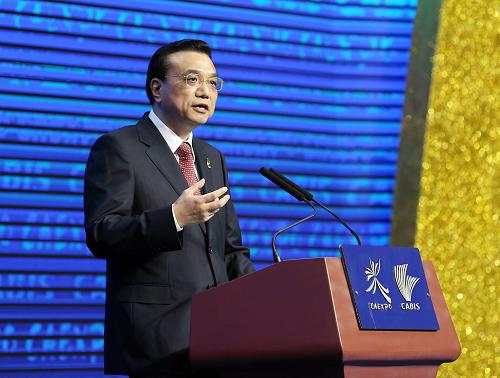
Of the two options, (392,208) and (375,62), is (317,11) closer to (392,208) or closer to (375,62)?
(375,62)

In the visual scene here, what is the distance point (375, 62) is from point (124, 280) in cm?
246

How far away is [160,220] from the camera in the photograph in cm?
241

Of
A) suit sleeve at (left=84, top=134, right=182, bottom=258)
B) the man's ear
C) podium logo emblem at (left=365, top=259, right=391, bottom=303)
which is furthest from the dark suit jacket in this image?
podium logo emblem at (left=365, top=259, right=391, bottom=303)

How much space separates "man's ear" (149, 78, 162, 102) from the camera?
2.90 meters

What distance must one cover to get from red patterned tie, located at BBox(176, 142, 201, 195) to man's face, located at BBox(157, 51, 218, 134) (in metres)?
0.05

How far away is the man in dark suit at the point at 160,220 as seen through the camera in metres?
2.45

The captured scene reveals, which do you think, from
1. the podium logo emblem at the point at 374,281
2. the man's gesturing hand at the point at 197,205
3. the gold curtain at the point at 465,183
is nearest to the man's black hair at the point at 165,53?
the man's gesturing hand at the point at 197,205

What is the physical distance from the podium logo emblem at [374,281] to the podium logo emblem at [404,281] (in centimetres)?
5

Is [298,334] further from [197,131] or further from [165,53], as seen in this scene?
[197,131]

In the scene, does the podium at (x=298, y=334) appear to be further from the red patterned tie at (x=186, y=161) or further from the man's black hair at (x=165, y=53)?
the man's black hair at (x=165, y=53)

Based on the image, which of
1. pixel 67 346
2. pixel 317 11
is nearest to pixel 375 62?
pixel 317 11

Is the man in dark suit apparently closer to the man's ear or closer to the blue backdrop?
the man's ear

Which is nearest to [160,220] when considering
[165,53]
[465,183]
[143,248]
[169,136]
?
[143,248]

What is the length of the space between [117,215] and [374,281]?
0.73 m
